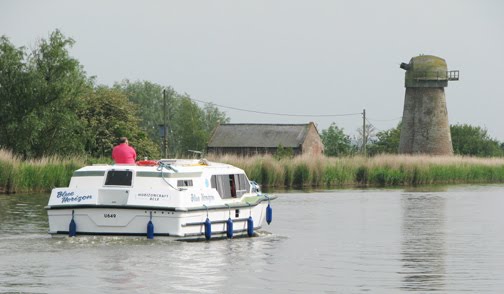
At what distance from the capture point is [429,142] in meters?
94.2

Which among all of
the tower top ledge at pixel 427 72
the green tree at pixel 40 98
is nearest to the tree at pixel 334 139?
the tower top ledge at pixel 427 72

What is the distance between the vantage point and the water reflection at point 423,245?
2262 cm

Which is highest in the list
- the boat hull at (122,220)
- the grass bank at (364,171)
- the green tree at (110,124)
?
the green tree at (110,124)

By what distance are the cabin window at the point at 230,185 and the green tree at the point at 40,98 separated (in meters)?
30.2

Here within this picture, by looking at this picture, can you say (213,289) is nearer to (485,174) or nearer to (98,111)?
(98,111)

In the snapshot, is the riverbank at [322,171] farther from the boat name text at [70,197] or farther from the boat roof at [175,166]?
the boat name text at [70,197]

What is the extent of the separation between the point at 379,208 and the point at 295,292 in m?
24.2

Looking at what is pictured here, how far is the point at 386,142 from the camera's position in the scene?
388ft

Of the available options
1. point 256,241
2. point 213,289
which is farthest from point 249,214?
point 213,289

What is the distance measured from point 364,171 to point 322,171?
4.90 m

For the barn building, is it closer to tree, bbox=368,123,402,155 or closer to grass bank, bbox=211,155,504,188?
tree, bbox=368,123,402,155

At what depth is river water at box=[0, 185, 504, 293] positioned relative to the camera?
21500 millimetres

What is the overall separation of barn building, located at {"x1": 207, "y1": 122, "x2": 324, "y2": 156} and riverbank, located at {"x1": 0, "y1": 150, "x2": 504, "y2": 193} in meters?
21.8

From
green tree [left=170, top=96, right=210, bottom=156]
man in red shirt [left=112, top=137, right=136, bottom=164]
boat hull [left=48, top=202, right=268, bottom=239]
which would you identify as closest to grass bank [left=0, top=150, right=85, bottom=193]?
man in red shirt [left=112, top=137, right=136, bottom=164]
